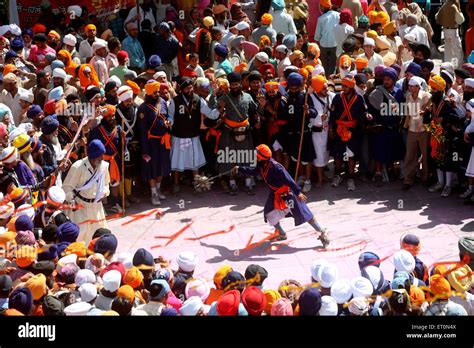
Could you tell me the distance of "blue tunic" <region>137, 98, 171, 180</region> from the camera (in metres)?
13.8

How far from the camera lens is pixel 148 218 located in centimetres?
1373

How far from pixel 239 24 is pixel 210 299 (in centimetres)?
743

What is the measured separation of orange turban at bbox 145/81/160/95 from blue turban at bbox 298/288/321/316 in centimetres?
505

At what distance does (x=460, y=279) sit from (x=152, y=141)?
17.2 ft

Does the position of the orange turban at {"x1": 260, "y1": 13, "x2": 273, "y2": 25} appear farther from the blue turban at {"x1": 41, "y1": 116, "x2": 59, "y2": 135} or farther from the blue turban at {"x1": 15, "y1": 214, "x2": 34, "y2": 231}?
the blue turban at {"x1": 15, "y1": 214, "x2": 34, "y2": 231}

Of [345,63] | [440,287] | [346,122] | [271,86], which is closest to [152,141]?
[271,86]

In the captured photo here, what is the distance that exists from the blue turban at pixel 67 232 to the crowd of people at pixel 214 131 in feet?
0.06

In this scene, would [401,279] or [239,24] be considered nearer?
[401,279]

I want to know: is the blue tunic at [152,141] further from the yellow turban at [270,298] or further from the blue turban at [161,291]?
the yellow turban at [270,298]

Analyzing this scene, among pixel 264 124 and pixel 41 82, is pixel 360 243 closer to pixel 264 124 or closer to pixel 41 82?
pixel 264 124

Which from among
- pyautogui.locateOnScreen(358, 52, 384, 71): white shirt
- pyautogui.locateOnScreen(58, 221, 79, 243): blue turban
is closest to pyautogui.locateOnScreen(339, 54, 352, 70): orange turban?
pyautogui.locateOnScreen(358, 52, 384, 71): white shirt

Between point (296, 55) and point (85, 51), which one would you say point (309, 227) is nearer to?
point (296, 55)

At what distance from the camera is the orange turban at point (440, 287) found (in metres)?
9.54

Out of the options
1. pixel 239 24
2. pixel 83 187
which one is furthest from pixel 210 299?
pixel 239 24
